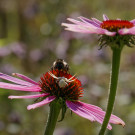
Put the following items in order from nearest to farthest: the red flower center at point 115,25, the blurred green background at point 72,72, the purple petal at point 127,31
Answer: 1. the purple petal at point 127,31
2. the red flower center at point 115,25
3. the blurred green background at point 72,72

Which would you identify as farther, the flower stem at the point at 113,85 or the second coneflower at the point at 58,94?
the second coneflower at the point at 58,94

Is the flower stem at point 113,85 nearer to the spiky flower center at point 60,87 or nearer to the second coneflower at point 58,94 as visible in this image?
the second coneflower at point 58,94

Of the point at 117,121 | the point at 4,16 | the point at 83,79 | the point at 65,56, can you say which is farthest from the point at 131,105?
the point at 4,16

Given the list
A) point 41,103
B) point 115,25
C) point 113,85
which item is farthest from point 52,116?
point 115,25

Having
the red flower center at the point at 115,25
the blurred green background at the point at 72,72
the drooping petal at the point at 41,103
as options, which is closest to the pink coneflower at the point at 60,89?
the drooping petal at the point at 41,103

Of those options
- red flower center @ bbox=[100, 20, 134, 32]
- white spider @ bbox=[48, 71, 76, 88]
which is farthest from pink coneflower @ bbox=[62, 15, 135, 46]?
white spider @ bbox=[48, 71, 76, 88]

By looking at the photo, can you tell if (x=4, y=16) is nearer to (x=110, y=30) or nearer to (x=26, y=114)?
(x=26, y=114)

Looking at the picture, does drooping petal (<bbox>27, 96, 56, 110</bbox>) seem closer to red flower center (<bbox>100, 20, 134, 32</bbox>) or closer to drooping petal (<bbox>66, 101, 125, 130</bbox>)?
drooping petal (<bbox>66, 101, 125, 130</bbox>)

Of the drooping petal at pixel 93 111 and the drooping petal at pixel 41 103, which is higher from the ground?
the drooping petal at pixel 41 103

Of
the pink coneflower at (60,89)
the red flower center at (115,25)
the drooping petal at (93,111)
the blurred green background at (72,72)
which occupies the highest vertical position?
the red flower center at (115,25)
